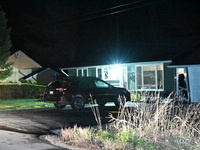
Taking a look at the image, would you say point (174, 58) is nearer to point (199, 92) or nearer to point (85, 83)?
point (199, 92)

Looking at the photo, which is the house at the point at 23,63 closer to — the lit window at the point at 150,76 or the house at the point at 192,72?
the lit window at the point at 150,76

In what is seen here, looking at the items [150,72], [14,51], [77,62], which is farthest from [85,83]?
[14,51]

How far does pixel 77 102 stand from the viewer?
1823 cm

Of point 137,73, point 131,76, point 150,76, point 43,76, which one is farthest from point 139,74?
point 43,76

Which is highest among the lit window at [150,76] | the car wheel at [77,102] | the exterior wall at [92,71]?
the exterior wall at [92,71]

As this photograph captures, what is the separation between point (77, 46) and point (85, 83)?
863 inches

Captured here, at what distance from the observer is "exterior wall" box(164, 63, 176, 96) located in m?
24.5

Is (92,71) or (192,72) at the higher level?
(92,71)

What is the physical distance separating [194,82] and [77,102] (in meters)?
7.66

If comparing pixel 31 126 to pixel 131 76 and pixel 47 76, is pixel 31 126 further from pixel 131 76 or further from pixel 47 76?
pixel 47 76

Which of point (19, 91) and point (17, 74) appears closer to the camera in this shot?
point (19, 91)

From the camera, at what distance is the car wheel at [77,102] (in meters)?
18.1

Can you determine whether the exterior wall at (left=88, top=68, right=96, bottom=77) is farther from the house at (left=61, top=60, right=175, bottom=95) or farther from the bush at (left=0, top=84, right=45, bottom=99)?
the bush at (left=0, top=84, right=45, bottom=99)

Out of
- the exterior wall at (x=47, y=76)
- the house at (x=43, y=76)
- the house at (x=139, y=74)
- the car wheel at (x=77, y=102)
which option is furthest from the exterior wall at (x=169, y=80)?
the exterior wall at (x=47, y=76)
